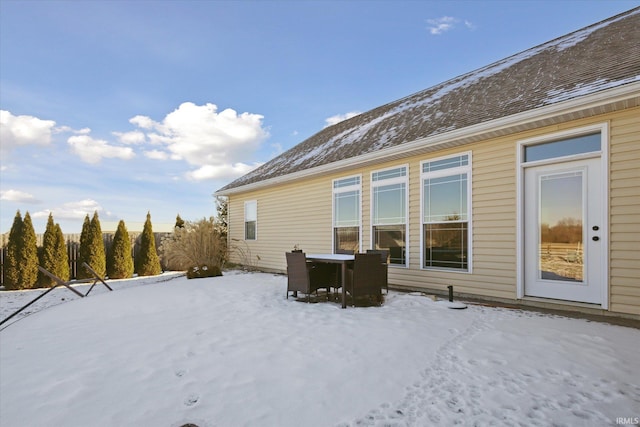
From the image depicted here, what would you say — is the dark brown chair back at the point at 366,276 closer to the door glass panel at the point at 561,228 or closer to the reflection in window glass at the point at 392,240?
the reflection in window glass at the point at 392,240

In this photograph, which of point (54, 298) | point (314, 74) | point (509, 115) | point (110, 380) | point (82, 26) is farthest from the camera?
point (314, 74)

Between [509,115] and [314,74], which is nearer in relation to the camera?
[509,115]

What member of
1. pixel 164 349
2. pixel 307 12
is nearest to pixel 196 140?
pixel 307 12

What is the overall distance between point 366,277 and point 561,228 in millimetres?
2910

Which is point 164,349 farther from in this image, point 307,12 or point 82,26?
point 307,12

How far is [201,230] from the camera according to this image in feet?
39.3

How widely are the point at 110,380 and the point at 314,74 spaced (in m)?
10.6

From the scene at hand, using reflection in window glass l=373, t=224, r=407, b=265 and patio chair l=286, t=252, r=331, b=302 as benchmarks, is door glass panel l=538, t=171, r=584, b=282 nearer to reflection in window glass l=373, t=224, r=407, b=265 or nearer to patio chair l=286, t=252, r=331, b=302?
reflection in window glass l=373, t=224, r=407, b=265

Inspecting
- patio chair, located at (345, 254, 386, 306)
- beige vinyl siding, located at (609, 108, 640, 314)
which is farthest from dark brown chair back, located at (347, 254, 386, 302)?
beige vinyl siding, located at (609, 108, 640, 314)

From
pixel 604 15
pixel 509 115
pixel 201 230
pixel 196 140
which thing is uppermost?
pixel 604 15

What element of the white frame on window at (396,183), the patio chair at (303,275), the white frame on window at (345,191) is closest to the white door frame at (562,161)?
the white frame on window at (396,183)

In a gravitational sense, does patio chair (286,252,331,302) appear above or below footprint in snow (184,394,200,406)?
above

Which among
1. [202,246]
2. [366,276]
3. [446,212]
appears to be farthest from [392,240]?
[202,246]

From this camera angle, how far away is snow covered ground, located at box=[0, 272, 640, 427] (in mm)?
2201
